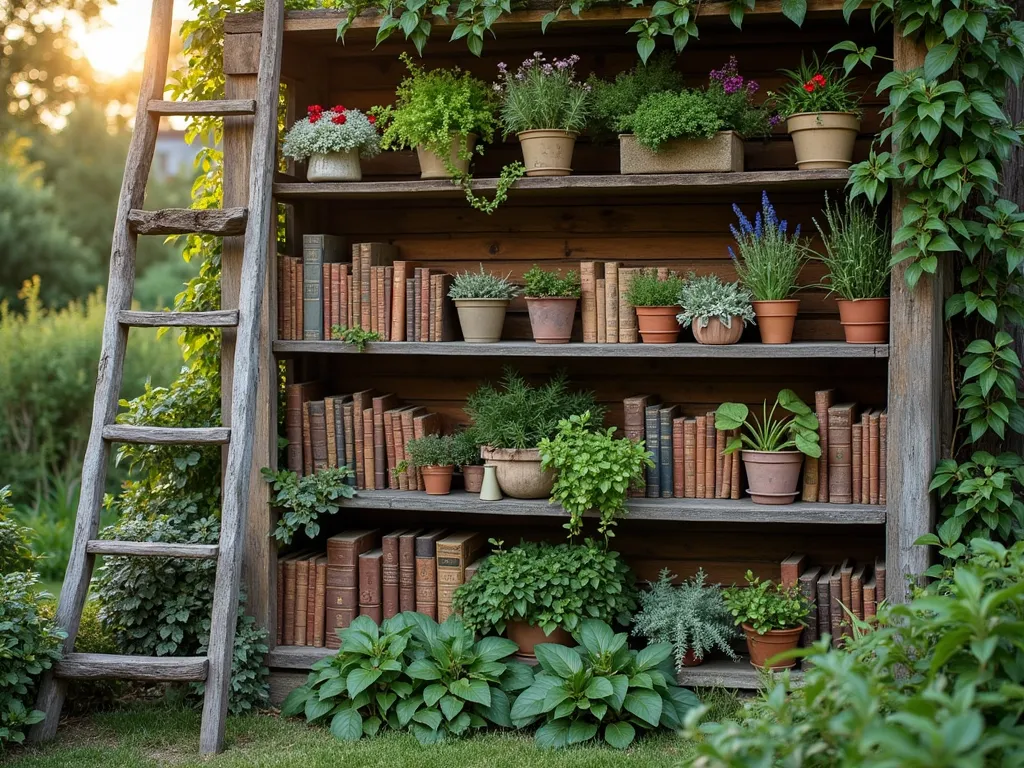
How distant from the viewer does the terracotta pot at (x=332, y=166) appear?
426 cm

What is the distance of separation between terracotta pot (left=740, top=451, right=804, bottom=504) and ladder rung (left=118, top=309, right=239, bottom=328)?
199 centimetres

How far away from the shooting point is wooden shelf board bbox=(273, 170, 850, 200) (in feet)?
12.6

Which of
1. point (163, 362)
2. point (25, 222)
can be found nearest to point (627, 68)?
point (163, 362)

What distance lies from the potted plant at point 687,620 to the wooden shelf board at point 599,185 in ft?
4.91

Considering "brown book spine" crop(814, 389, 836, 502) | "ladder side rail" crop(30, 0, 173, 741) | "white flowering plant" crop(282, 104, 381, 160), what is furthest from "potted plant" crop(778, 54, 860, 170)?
"ladder side rail" crop(30, 0, 173, 741)

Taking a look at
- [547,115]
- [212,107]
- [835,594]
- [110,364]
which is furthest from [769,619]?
[212,107]

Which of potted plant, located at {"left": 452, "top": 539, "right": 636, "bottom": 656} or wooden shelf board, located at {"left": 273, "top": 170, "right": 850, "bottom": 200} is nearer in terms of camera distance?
wooden shelf board, located at {"left": 273, "top": 170, "right": 850, "bottom": 200}

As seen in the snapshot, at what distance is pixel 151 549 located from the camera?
3775mm

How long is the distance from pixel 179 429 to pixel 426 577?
1135 millimetres

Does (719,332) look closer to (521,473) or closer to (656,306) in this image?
(656,306)

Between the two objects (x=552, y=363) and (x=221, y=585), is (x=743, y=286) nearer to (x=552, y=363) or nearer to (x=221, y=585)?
(x=552, y=363)

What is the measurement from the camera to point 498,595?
4.02 m

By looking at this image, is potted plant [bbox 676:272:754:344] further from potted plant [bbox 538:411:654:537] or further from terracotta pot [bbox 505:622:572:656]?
terracotta pot [bbox 505:622:572:656]

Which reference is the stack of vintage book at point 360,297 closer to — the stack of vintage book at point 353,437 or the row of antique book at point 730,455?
the stack of vintage book at point 353,437
